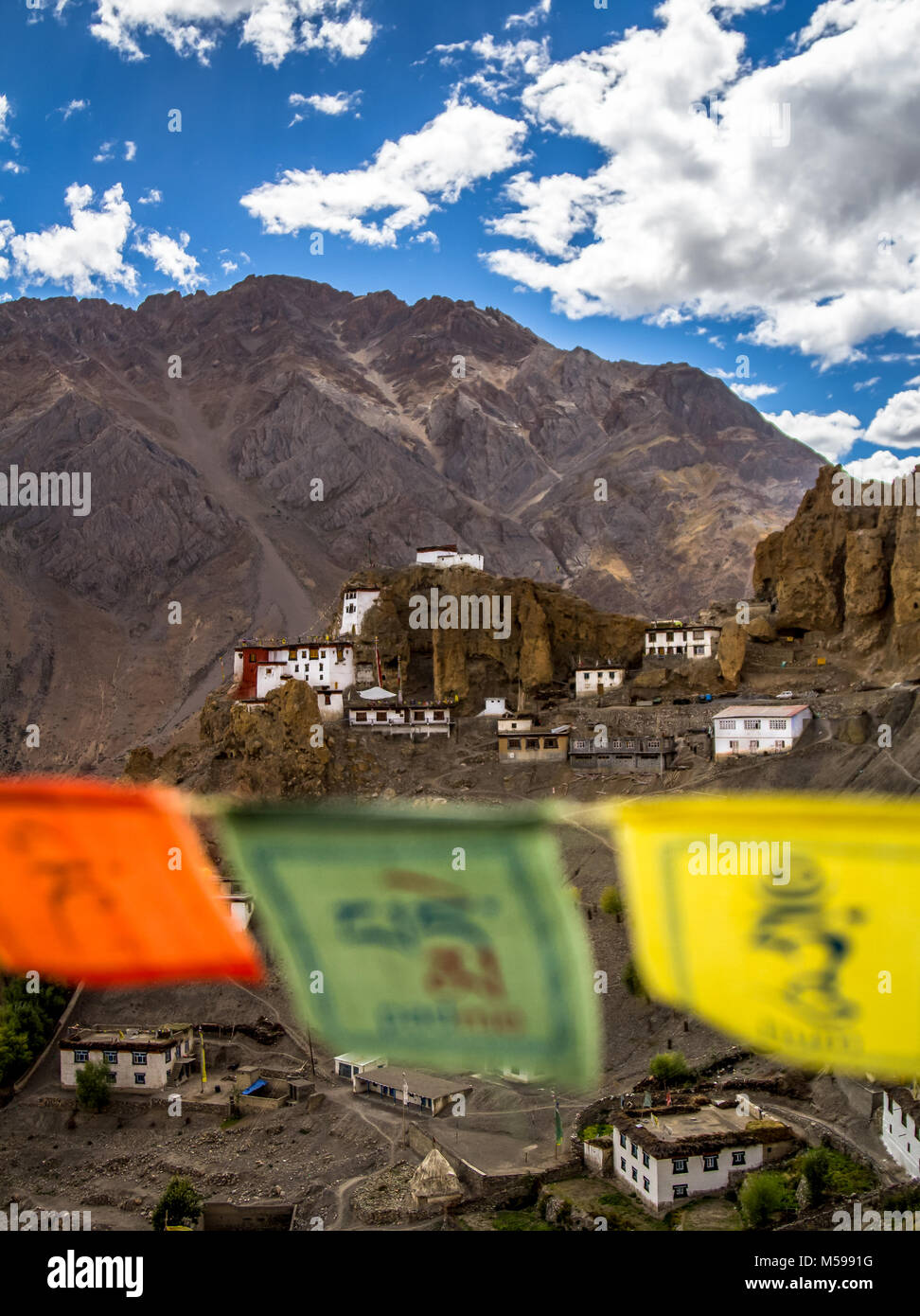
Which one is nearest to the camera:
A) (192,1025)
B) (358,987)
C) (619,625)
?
(358,987)

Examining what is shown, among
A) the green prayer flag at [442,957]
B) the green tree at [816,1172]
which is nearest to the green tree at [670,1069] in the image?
the green prayer flag at [442,957]

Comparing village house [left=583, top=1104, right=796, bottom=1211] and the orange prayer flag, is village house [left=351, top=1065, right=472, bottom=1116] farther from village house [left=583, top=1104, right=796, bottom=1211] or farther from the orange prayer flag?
the orange prayer flag

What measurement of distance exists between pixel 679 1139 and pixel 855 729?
16.5m

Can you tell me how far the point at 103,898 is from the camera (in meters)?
25.9

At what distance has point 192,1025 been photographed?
26.9 metres

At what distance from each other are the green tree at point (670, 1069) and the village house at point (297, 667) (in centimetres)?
2283

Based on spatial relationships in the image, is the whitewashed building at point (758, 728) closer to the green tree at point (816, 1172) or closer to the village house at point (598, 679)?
the village house at point (598, 679)

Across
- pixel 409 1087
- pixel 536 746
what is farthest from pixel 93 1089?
pixel 536 746

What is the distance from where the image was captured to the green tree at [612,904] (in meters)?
25.4

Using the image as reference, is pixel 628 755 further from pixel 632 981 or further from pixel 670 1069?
pixel 670 1069

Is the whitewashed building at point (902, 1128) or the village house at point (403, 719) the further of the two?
the village house at point (403, 719)

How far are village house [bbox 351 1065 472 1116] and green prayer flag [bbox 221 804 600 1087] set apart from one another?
0.50 meters
